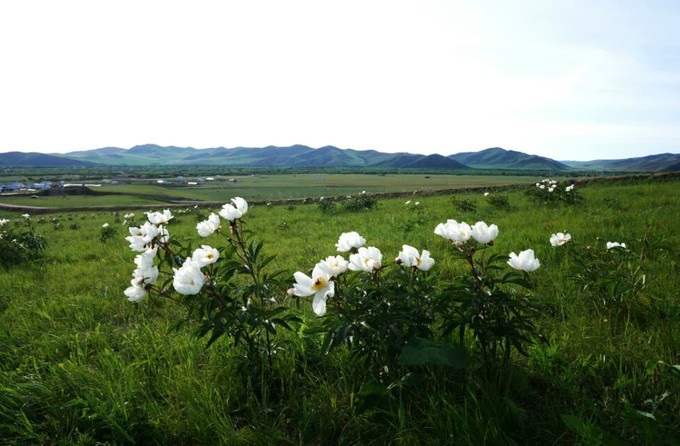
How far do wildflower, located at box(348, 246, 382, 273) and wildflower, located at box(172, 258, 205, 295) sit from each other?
2.74ft

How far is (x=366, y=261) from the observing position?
2121 mm

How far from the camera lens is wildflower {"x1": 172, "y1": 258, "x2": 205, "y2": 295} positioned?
195cm

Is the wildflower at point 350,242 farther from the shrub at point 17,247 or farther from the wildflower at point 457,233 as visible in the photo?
the shrub at point 17,247

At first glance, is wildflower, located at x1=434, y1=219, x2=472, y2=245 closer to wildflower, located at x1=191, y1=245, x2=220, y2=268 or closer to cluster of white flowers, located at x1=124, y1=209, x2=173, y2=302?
wildflower, located at x1=191, y1=245, x2=220, y2=268

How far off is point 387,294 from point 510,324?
68 centimetres

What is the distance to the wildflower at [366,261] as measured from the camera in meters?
2.05

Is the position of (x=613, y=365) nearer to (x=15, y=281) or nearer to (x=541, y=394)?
(x=541, y=394)

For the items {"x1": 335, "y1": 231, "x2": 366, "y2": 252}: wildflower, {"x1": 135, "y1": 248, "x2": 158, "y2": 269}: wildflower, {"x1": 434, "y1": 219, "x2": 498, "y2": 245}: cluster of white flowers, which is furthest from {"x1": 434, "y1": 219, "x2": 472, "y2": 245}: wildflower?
{"x1": 135, "y1": 248, "x2": 158, "y2": 269}: wildflower

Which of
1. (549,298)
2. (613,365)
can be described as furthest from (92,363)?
(549,298)

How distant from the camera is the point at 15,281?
561 cm

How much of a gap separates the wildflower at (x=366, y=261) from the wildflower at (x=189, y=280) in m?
0.83

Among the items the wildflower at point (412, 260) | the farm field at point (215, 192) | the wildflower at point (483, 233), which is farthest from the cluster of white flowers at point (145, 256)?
the farm field at point (215, 192)

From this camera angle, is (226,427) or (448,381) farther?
(448,381)

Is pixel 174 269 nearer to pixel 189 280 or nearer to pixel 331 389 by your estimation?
pixel 189 280
